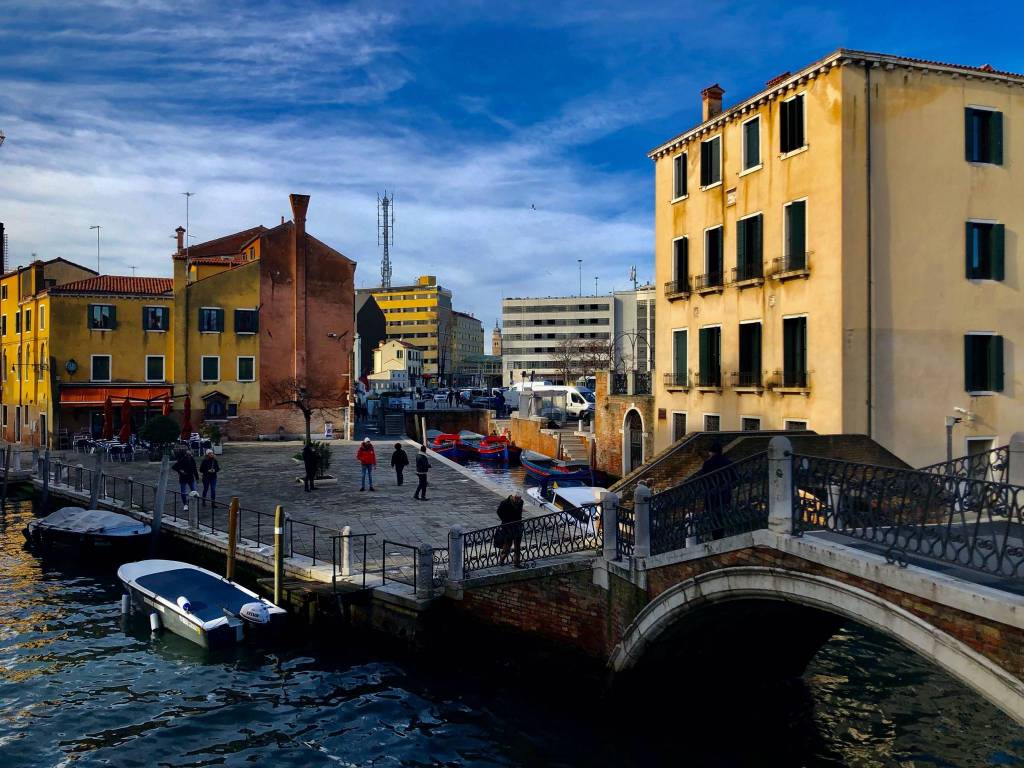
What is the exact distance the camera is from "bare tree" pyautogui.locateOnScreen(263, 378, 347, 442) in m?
39.8

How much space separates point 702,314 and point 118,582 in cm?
1710

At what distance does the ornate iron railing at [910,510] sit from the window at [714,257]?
50.3 ft

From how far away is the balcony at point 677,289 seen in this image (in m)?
25.5

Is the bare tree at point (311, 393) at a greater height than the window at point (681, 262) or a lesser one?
lesser

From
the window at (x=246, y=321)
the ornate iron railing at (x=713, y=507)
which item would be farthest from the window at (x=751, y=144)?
the window at (x=246, y=321)

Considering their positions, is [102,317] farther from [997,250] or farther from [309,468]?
[997,250]

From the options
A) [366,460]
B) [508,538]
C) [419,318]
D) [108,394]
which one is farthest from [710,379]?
[419,318]

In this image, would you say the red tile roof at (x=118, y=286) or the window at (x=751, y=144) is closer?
the window at (x=751, y=144)

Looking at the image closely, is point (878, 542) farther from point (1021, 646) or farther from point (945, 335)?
point (945, 335)

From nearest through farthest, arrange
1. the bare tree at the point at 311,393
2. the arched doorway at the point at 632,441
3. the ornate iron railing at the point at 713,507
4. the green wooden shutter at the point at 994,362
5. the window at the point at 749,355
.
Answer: the ornate iron railing at the point at 713,507
the green wooden shutter at the point at 994,362
the window at the point at 749,355
the arched doorway at the point at 632,441
the bare tree at the point at 311,393

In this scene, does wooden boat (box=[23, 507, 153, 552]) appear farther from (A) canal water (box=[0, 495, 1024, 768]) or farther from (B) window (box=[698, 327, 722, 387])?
(B) window (box=[698, 327, 722, 387])

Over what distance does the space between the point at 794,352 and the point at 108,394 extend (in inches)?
1176

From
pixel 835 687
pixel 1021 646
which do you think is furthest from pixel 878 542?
pixel 835 687

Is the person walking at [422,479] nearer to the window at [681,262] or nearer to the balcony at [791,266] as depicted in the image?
the window at [681,262]
